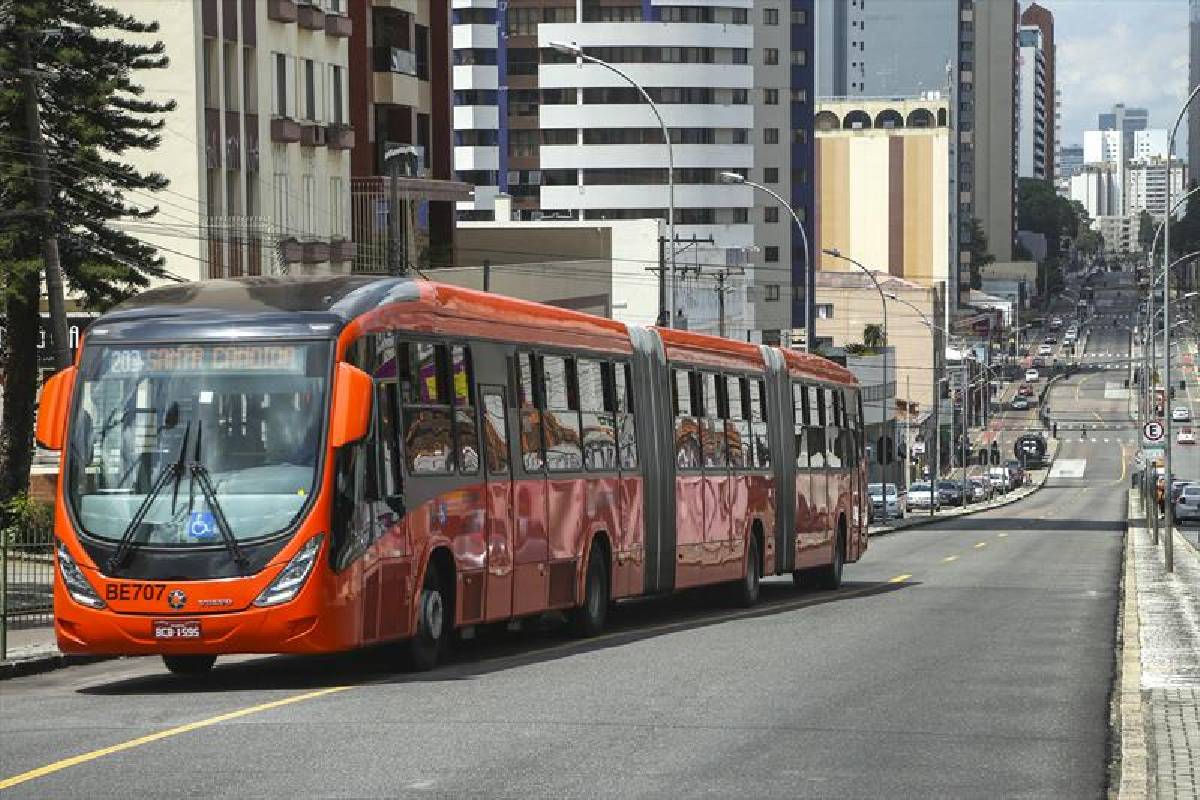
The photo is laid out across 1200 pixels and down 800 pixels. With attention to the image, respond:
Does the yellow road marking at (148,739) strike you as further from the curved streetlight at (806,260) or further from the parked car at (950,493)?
the parked car at (950,493)

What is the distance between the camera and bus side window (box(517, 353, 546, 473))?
21469mm

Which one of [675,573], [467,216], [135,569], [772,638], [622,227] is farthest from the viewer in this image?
[467,216]

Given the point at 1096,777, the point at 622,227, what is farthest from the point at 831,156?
the point at 1096,777

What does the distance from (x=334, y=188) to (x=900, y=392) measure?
99.1 metres

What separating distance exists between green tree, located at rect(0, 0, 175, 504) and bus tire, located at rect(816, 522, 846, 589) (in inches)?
530

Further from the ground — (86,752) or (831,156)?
(831,156)

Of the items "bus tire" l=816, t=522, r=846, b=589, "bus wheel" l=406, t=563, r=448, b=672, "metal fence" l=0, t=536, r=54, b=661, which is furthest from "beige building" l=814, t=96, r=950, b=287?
"bus wheel" l=406, t=563, r=448, b=672

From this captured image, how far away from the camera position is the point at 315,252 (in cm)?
5788

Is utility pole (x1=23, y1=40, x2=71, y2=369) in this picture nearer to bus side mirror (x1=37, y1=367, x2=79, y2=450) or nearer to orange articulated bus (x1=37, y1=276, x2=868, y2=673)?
orange articulated bus (x1=37, y1=276, x2=868, y2=673)

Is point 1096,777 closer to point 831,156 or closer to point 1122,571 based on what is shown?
point 1122,571

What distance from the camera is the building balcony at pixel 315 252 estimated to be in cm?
5725

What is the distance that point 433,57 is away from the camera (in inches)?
2820

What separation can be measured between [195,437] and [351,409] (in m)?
1.18

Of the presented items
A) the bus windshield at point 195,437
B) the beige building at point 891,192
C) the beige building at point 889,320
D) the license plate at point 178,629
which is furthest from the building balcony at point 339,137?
the beige building at point 891,192
